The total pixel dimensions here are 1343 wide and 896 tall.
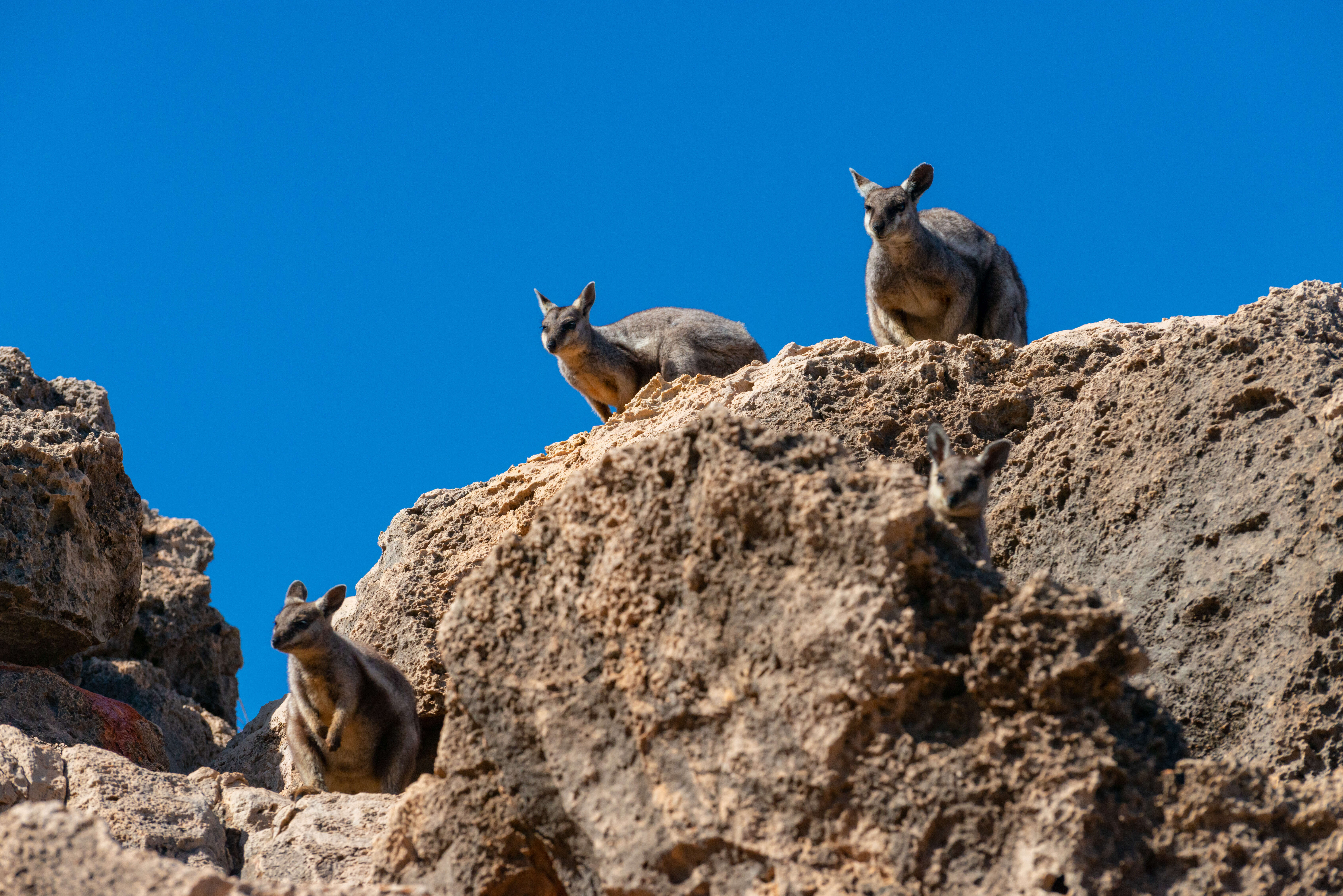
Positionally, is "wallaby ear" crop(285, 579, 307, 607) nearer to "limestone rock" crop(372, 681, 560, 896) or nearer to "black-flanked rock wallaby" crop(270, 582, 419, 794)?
"black-flanked rock wallaby" crop(270, 582, 419, 794)

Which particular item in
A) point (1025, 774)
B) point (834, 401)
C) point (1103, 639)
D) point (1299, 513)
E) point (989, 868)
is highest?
point (834, 401)

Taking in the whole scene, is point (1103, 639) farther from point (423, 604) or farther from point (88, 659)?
point (88, 659)

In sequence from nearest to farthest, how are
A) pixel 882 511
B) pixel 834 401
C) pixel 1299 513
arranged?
pixel 882 511
pixel 1299 513
pixel 834 401

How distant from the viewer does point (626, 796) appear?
13.3 feet

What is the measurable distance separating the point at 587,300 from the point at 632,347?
708mm

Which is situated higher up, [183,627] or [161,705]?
[183,627]

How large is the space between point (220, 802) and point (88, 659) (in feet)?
12.0

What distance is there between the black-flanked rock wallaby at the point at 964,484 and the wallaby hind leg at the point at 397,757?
3788mm

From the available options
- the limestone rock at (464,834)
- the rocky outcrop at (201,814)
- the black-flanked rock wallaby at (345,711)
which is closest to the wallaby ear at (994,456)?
the limestone rock at (464,834)

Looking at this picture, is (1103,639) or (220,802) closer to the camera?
(1103,639)

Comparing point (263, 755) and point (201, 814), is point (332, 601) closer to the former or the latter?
point (263, 755)

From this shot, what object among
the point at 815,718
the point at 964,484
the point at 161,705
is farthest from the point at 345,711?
the point at 815,718

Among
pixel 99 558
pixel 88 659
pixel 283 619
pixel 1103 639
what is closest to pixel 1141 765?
pixel 1103 639

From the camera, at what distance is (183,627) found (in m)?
11.5
